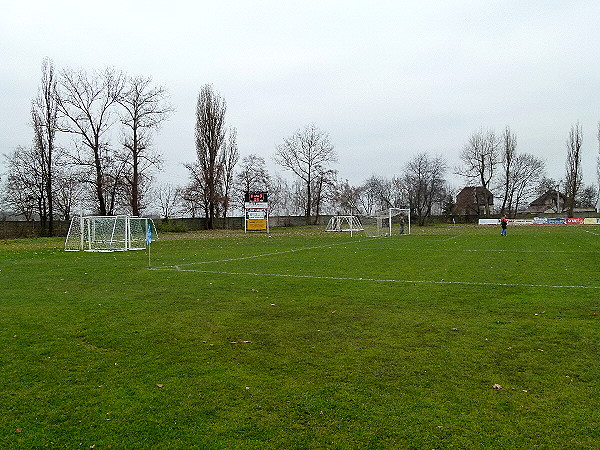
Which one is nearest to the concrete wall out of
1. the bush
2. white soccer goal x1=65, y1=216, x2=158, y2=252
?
the bush

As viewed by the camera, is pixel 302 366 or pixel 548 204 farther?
pixel 548 204

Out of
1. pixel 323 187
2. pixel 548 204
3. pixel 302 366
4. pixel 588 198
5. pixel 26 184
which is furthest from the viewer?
pixel 548 204

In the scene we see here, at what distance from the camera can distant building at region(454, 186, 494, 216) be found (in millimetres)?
76375

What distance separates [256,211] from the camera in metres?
50.3

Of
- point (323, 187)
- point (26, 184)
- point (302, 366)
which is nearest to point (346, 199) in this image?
point (323, 187)

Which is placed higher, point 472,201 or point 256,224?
point 472,201

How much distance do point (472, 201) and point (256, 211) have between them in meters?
42.6

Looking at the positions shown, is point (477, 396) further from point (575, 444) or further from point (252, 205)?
point (252, 205)

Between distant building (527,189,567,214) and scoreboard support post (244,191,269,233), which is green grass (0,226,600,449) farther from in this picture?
distant building (527,189,567,214)

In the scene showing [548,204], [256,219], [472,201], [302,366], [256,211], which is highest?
[472,201]

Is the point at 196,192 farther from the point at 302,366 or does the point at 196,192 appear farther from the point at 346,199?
the point at 302,366

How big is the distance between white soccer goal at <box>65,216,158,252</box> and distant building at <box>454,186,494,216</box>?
201 feet

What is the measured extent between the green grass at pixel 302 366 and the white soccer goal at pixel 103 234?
13.6 meters

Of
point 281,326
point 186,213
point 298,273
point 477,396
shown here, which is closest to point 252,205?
point 186,213
